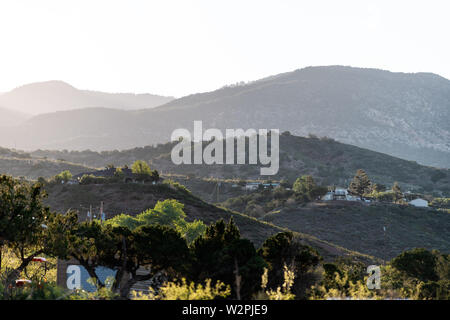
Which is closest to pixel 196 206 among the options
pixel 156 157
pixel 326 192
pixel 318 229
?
pixel 318 229

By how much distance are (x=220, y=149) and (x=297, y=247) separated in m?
144

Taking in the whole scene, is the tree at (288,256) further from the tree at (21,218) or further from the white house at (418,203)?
the white house at (418,203)

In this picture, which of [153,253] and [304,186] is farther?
[304,186]

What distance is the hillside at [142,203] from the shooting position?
2645 inches

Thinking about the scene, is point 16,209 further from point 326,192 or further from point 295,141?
point 295,141

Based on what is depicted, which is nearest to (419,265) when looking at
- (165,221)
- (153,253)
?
(153,253)

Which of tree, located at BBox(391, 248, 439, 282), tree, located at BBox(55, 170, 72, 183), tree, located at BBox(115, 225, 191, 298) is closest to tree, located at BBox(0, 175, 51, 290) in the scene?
tree, located at BBox(115, 225, 191, 298)

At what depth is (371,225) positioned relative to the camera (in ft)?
271

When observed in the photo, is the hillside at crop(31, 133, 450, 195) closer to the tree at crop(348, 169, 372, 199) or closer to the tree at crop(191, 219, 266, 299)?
the tree at crop(348, 169, 372, 199)

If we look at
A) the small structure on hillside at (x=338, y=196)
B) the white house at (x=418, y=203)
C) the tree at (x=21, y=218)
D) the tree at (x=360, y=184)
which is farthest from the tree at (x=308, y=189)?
the tree at (x=21, y=218)

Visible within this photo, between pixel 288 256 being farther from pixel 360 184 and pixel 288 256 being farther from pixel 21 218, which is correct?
pixel 360 184

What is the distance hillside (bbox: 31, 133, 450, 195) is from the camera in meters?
145

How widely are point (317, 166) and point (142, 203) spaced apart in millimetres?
89820

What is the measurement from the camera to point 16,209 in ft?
71.2
